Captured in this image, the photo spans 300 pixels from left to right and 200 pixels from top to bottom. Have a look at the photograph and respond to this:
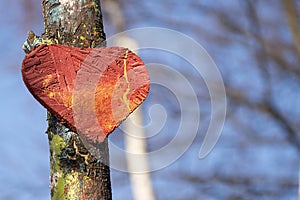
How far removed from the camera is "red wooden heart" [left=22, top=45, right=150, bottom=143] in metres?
1.17

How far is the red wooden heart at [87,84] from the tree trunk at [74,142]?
0.12 ft

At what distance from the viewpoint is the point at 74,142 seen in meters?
1.21

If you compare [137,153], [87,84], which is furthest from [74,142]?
[137,153]

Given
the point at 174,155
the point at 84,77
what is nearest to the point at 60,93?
the point at 84,77

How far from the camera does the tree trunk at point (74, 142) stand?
3.92ft

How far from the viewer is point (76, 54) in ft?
3.93

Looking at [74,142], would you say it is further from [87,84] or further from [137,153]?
[137,153]

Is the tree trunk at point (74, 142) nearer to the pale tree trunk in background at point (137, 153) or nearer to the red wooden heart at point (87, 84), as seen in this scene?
the red wooden heart at point (87, 84)

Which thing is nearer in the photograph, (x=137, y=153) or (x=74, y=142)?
(x=74, y=142)

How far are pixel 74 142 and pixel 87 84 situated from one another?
0.10m

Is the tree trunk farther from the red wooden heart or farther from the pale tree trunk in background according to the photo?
the pale tree trunk in background

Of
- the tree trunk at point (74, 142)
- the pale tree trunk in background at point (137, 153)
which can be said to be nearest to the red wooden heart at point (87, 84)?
the tree trunk at point (74, 142)

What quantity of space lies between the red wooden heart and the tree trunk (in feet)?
0.12

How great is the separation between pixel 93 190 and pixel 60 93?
16 centimetres
